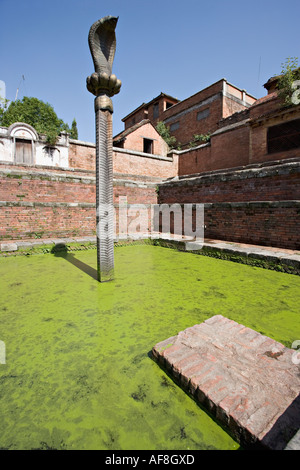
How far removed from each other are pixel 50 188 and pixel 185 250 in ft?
15.6

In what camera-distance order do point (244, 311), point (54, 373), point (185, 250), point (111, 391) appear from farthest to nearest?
point (185, 250)
point (244, 311)
point (54, 373)
point (111, 391)

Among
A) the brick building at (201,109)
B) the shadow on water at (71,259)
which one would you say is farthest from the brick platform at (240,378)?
the brick building at (201,109)

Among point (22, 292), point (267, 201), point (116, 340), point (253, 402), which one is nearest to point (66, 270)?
point (22, 292)

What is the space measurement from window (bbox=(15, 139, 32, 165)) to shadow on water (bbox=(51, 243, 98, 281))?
33.6 ft

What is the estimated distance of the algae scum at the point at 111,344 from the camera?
1.21m

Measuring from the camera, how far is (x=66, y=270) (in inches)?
171

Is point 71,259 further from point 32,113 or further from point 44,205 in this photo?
point 32,113

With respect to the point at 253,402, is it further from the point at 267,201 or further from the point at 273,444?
A: the point at 267,201

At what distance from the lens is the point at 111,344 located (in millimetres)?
1985

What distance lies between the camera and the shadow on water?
4238mm

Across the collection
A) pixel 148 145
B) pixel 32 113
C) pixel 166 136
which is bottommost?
pixel 148 145

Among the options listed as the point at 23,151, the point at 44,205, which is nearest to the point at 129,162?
the point at 23,151

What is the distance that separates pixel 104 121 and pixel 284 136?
10.1 metres

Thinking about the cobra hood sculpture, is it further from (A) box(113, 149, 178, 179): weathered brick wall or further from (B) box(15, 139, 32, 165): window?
(B) box(15, 139, 32, 165): window
